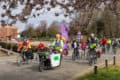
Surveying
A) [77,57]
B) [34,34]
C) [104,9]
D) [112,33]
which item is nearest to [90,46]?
[77,57]

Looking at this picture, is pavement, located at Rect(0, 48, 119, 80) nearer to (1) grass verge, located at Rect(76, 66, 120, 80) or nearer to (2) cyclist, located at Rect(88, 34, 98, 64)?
(1) grass verge, located at Rect(76, 66, 120, 80)

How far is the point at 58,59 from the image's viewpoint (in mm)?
23250

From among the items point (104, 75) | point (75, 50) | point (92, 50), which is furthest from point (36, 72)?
point (75, 50)

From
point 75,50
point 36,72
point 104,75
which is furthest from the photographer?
point 75,50

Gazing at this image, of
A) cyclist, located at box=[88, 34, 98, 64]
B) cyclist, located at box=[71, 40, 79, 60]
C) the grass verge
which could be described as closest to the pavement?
the grass verge

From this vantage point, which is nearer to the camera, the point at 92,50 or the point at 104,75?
the point at 104,75

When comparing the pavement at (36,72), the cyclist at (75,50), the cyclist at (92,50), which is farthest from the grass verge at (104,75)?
the cyclist at (75,50)

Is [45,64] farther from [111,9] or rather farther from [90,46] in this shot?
[111,9]

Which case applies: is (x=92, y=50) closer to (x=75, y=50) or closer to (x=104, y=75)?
(x=75, y=50)

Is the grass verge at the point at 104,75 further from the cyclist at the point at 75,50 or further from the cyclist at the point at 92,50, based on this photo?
the cyclist at the point at 75,50

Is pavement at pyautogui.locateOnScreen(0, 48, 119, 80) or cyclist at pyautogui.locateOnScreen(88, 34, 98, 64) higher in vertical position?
cyclist at pyautogui.locateOnScreen(88, 34, 98, 64)

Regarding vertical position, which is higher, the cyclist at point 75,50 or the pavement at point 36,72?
the cyclist at point 75,50

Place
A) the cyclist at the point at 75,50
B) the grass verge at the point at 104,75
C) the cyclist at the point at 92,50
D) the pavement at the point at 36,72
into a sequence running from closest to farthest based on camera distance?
the grass verge at the point at 104,75, the pavement at the point at 36,72, the cyclist at the point at 92,50, the cyclist at the point at 75,50

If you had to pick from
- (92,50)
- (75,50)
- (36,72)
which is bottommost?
(36,72)
